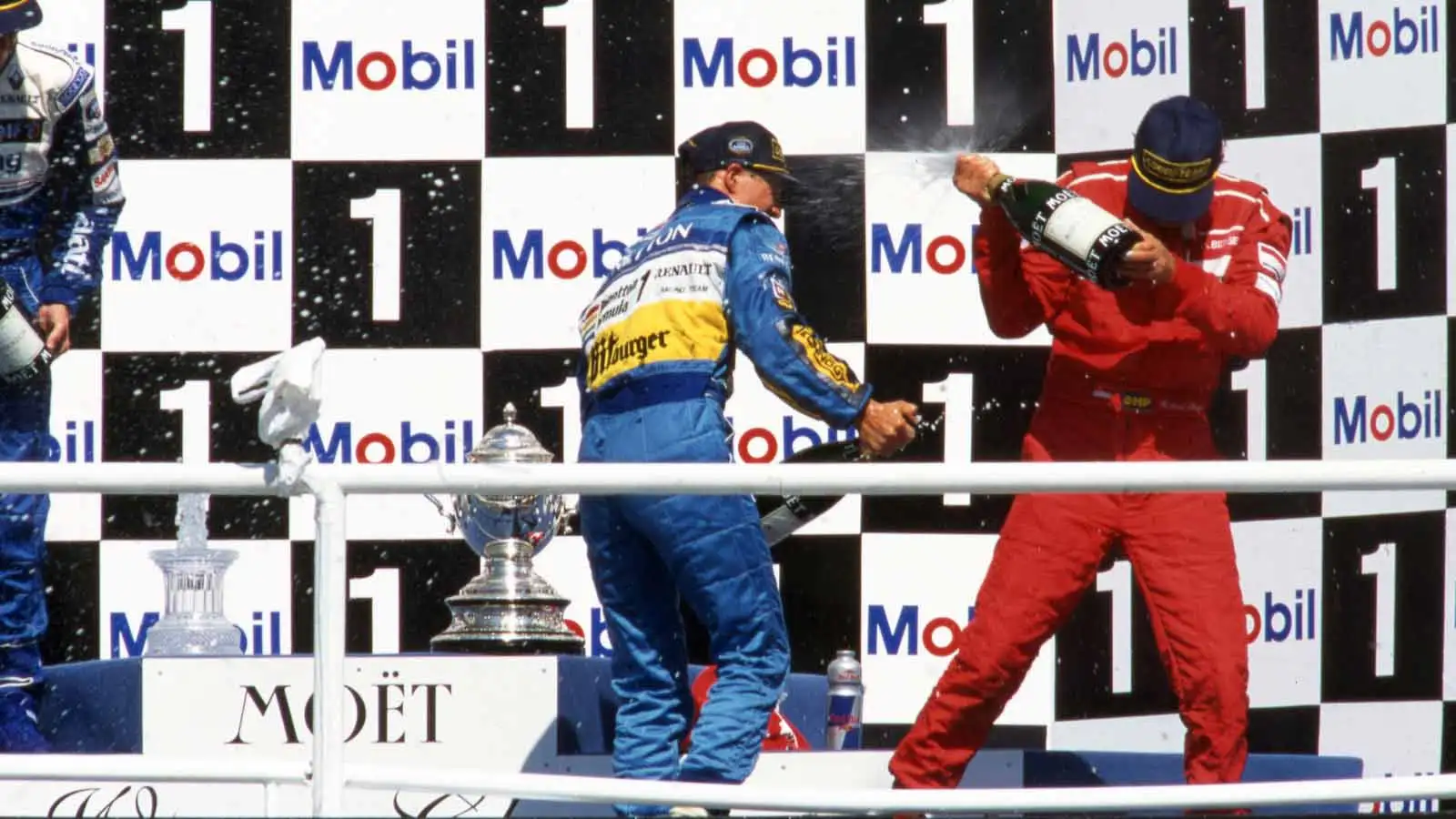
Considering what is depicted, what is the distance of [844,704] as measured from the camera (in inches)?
166

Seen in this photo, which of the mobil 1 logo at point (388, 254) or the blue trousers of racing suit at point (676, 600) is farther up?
the mobil 1 logo at point (388, 254)

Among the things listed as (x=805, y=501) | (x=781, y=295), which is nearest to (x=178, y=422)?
(x=805, y=501)

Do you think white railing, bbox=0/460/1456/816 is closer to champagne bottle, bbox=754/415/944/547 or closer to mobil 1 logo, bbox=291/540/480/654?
champagne bottle, bbox=754/415/944/547

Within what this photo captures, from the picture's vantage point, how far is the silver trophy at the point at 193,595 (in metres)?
4.27

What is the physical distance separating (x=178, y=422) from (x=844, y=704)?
1.77m

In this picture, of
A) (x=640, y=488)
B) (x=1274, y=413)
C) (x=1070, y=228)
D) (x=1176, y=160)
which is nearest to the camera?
(x=640, y=488)

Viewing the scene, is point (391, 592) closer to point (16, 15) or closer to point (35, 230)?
point (35, 230)

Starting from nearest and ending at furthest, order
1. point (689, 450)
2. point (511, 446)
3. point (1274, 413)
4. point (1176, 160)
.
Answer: point (689, 450) < point (1176, 160) < point (511, 446) < point (1274, 413)

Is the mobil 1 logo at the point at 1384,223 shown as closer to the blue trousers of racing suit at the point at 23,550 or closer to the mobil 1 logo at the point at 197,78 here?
the mobil 1 logo at the point at 197,78

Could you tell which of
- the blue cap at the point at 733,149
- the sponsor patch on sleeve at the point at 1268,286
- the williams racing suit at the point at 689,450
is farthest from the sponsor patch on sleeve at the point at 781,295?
the sponsor patch on sleeve at the point at 1268,286

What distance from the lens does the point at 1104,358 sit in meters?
3.79

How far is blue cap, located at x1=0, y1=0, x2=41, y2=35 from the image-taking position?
407cm

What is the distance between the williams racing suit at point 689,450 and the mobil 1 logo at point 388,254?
149 centimetres

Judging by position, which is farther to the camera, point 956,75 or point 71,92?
point 956,75
